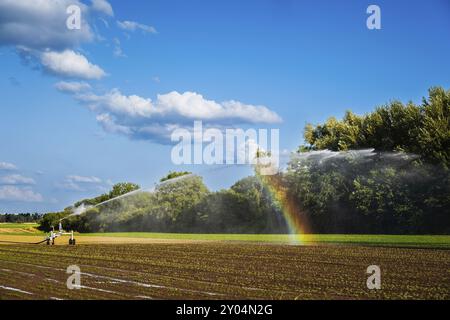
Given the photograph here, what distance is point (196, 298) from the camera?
13.6 metres

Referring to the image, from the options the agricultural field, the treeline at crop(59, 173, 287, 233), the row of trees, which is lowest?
the agricultural field

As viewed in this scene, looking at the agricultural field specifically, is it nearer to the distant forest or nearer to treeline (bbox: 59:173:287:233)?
the distant forest

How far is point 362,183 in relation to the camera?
54250 millimetres

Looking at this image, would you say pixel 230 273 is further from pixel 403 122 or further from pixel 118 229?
pixel 118 229

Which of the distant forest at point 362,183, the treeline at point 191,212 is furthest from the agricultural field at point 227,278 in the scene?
the treeline at point 191,212

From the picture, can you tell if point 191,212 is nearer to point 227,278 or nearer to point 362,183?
point 362,183

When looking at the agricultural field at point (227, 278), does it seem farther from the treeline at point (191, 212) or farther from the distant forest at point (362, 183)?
the treeline at point (191, 212)

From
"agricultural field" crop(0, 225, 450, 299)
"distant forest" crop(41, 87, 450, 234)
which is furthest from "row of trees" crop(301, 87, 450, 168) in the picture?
"agricultural field" crop(0, 225, 450, 299)

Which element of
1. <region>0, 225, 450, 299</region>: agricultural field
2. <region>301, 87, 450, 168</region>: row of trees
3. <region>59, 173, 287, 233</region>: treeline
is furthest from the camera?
<region>59, 173, 287, 233</region>: treeline

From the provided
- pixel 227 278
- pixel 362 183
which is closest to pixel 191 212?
pixel 362 183

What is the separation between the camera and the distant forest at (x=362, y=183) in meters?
52.3

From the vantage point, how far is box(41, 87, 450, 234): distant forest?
→ 52.3 metres
